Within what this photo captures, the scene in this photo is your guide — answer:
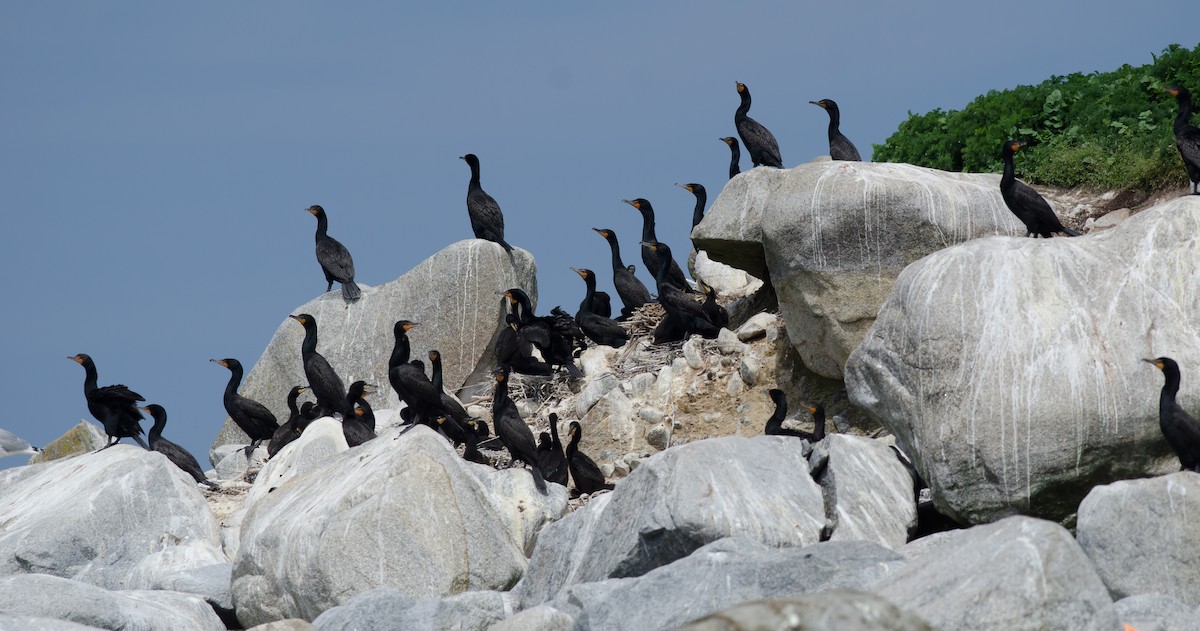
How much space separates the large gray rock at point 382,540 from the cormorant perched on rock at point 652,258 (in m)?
7.78

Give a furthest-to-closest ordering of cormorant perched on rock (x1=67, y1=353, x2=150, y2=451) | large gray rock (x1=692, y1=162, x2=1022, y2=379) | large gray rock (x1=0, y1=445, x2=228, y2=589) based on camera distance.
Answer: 1. cormorant perched on rock (x1=67, y1=353, x2=150, y2=451)
2. large gray rock (x1=692, y1=162, x2=1022, y2=379)
3. large gray rock (x1=0, y1=445, x2=228, y2=589)

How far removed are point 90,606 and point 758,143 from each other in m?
11.1

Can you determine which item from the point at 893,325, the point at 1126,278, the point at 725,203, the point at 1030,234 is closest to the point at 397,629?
the point at 893,325

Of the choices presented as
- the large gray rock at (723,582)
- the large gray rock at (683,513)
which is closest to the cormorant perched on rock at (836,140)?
the large gray rock at (683,513)

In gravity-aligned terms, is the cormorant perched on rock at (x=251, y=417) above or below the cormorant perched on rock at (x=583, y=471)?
above

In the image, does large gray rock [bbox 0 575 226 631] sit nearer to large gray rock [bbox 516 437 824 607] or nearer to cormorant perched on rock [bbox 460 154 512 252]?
large gray rock [bbox 516 437 824 607]

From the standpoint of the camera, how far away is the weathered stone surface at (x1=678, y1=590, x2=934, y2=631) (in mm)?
4901

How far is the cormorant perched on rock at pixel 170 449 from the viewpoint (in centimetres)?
1630

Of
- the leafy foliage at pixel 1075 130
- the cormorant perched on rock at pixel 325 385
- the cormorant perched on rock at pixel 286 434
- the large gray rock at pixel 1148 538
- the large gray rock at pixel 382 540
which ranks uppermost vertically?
the leafy foliage at pixel 1075 130

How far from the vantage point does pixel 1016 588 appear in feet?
21.6

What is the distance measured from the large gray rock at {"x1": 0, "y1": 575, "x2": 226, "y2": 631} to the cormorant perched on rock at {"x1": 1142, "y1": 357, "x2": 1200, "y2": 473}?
699cm

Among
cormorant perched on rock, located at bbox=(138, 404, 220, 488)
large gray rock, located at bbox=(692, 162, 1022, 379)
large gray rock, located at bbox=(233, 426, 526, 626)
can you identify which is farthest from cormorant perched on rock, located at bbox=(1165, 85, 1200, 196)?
cormorant perched on rock, located at bbox=(138, 404, 220, 488)

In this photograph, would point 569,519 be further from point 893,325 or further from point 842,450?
point 893,325

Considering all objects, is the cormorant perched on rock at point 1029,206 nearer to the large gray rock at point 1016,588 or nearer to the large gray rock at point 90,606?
the large gray rock at point 1016,588
